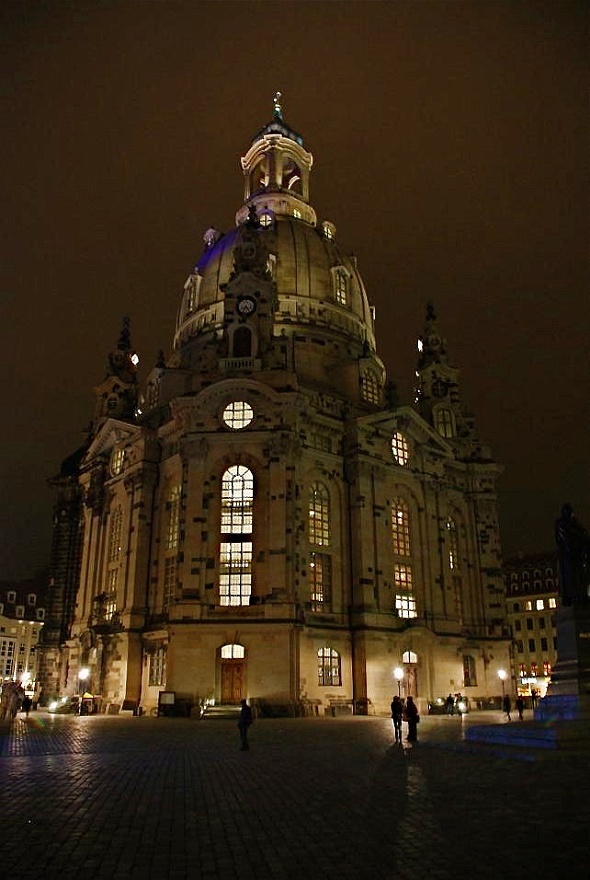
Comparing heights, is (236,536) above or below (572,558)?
above

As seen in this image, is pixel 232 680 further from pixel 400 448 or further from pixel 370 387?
pixel 370 387

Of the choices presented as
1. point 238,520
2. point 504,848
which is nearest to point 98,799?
point 504,848

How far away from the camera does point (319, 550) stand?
51.2 meters

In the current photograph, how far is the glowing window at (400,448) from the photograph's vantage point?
193ft

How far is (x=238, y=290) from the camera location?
192 ft

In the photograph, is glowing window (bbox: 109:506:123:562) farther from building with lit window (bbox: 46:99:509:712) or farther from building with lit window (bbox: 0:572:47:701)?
building with lit window (bbox: 0:572:47:701)

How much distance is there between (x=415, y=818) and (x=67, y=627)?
203ft

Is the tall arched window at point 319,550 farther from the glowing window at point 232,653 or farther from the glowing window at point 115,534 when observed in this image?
the glowing window at point 115,534

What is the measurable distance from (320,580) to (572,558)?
89.2 feet

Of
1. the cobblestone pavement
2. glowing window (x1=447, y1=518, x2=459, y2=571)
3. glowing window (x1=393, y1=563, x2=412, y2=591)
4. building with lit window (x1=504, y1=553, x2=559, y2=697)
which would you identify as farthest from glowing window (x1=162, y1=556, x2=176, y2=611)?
building with lit window (x1=504, y1=553, x2=559, y2=697)

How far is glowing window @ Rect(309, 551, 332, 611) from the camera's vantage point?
4997 cm

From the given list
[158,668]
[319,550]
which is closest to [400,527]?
[319,550]

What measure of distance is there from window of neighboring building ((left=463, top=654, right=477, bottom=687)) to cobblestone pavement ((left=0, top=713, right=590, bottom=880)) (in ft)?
131

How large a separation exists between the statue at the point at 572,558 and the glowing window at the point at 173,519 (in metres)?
30.6
